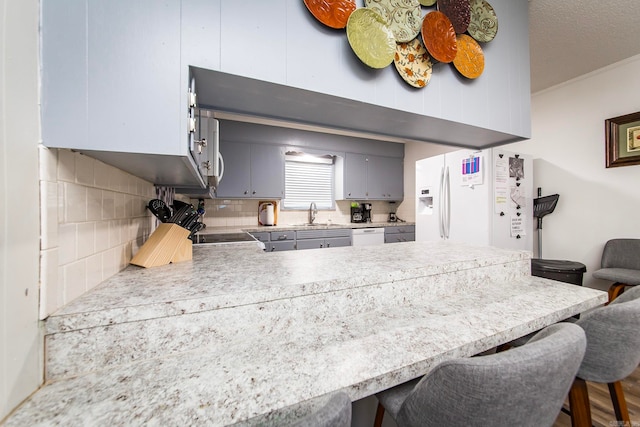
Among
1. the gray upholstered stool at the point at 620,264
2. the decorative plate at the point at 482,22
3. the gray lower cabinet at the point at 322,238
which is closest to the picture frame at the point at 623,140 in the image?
the gray upholstered stool at the point at 620,264

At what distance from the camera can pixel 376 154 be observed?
4316 millimetres

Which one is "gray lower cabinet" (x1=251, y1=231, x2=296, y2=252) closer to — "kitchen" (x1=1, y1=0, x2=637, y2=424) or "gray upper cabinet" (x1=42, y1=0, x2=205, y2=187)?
"kitchen" (x1=1, y1=0, x2=637, y2=424)

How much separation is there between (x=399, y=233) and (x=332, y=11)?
3.47 metres

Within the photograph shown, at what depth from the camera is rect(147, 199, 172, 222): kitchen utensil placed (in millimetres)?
1223

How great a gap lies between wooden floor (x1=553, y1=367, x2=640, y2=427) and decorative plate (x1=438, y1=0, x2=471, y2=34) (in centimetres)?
214

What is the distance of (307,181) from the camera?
412 centimetres

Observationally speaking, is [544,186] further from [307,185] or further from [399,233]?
[307,185]

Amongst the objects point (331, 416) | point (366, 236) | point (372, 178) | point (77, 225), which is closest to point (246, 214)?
point (366, 236)

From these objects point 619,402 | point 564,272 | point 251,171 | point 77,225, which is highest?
point 251,171

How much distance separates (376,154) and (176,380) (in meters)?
4.24

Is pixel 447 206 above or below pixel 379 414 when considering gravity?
above

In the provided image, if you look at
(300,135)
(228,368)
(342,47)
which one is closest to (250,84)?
(342,47)

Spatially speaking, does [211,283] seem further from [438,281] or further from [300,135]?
[300,135]

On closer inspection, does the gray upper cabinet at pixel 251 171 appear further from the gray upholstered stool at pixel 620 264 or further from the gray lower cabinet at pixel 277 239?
the gray upholstered stool at pixel 620 264
